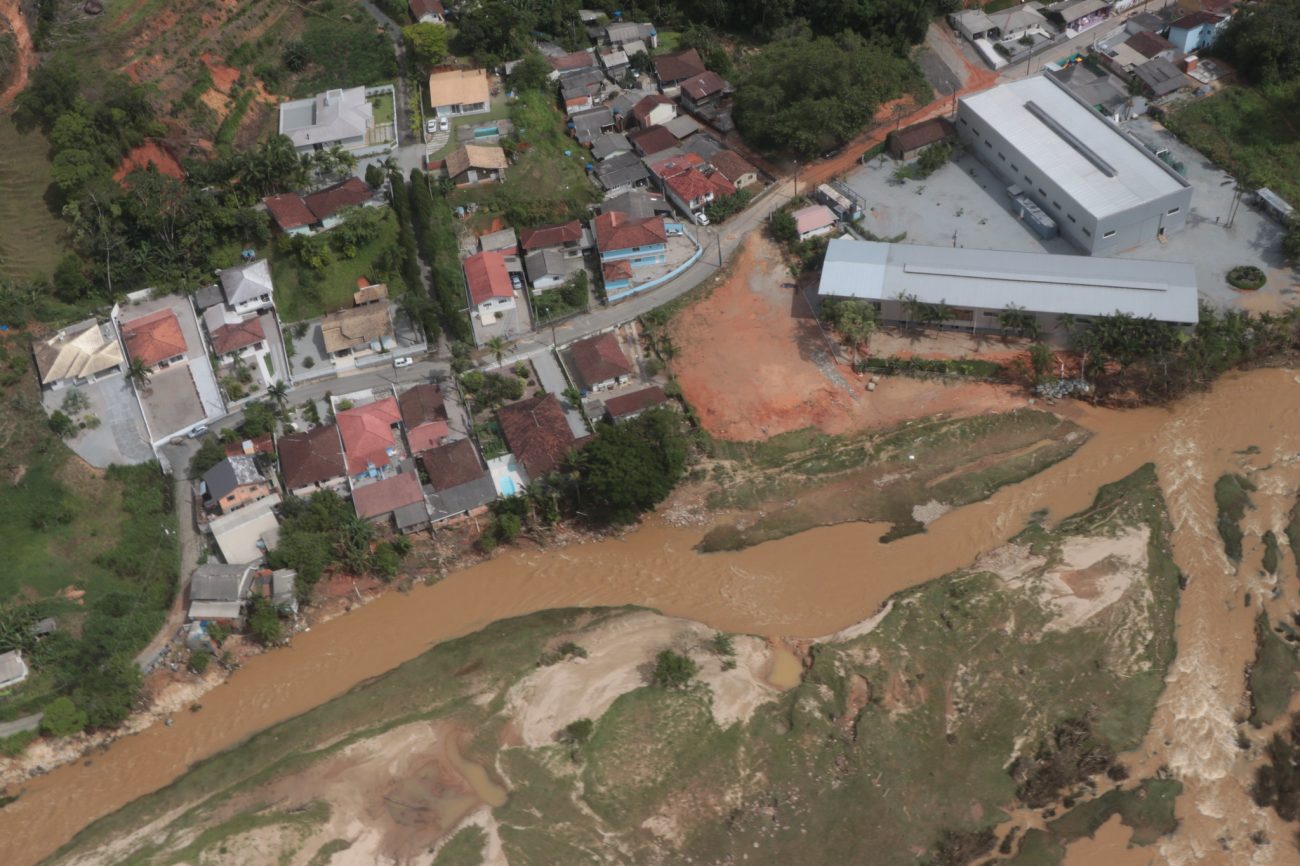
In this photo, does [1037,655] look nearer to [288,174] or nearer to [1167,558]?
[1167,558]

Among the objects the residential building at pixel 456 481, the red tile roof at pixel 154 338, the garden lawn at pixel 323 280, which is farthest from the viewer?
the garden lawn at pixel 323 280

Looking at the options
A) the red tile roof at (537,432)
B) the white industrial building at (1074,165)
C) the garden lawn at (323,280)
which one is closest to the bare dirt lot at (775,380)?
the red tile roof at (537,432)

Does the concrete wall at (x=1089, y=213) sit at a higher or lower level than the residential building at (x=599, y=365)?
higher

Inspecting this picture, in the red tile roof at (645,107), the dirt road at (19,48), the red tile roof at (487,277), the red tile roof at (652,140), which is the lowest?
the red tile roof at (487,277)

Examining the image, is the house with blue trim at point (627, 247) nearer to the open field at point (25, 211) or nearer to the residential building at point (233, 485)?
the residential building at point (233, 485)

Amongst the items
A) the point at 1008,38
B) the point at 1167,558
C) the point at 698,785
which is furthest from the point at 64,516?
the point at 1008,38

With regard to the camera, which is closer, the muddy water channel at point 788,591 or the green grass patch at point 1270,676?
the green grass patch at point 1270,676
